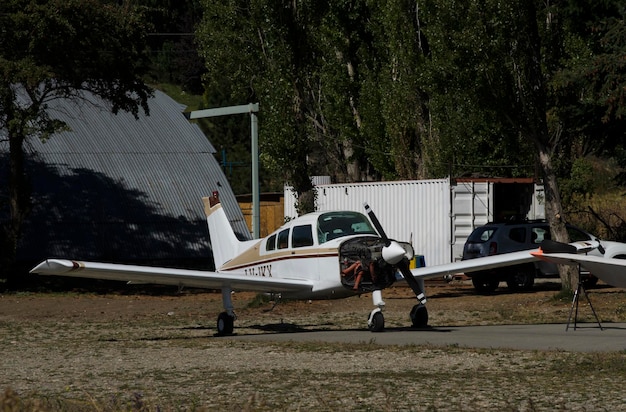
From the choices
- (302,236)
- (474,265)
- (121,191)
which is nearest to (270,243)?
(302,236)

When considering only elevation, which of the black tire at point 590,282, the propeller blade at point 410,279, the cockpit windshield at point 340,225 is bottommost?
the black tire at point 590,282

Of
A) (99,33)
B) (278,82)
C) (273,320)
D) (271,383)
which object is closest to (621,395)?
(271,383)

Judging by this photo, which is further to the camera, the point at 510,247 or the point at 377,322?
the point at 510,247

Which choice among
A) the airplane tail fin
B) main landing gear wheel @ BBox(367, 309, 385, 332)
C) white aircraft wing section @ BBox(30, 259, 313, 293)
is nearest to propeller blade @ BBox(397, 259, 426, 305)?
main landing gear wheel @ BBox(367, 309, 385, 332)

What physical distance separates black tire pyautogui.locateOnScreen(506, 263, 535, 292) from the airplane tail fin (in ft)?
32.7

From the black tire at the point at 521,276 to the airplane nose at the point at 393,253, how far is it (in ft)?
41.9

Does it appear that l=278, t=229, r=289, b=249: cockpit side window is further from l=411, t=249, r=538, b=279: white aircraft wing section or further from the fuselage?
l=411, t=249, r=538, b=279: white aircraft wing section

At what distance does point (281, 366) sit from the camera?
1501 cm

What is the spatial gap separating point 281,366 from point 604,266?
19.2 ft

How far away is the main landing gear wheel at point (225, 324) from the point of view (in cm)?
2083

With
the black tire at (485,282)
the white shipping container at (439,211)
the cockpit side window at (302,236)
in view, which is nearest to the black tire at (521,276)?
the black tire at (485,282)

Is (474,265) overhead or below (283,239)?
below

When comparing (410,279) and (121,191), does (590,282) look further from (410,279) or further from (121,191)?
(121,191)

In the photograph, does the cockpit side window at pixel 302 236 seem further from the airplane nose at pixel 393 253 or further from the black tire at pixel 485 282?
the black tire at pixel 485 282
